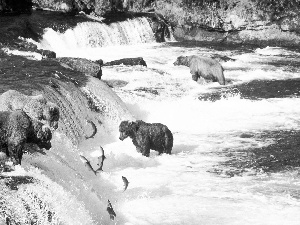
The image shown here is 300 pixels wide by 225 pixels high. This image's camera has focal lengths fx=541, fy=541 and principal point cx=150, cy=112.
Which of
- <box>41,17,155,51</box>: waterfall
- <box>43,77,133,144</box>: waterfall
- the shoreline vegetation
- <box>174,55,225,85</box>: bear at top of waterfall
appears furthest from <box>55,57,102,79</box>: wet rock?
the shoreline vegetation

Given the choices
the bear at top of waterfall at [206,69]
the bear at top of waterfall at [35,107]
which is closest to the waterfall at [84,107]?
the bear at top of waterfall at [35,107]

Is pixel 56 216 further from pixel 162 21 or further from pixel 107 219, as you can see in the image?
pixel 162 21

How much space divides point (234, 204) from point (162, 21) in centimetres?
2507

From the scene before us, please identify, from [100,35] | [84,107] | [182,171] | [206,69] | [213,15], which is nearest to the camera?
[182,171]

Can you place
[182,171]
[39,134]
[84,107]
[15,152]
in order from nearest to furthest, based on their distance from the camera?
[15,152] → [39,134] → [182,171] → [84,107]

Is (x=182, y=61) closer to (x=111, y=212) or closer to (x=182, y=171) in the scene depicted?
(x=182, y=171)

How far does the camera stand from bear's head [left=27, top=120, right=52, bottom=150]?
848 centimetres

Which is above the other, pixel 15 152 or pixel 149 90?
pixel 15 152

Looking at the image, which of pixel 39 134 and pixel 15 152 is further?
pixel 39 134

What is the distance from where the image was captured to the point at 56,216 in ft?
27.1

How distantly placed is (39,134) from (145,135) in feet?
15.6

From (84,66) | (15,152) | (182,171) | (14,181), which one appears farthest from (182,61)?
(14,181)

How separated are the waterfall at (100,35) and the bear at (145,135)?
1483 centimetres

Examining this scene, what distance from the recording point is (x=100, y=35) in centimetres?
2967
